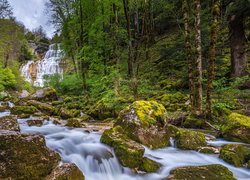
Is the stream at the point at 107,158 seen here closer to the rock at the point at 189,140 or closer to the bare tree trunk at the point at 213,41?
the rock at the point at 189,140

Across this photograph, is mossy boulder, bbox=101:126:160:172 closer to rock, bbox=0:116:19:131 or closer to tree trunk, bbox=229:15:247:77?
rock, bbox=0:116:19:131

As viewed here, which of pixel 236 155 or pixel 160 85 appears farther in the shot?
pixel 160 85

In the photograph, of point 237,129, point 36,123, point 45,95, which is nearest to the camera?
point 237,129

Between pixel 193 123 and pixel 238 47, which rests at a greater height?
pixel 238 47

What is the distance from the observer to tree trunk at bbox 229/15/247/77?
1280 centimetres

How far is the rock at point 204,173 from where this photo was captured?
4.52 m

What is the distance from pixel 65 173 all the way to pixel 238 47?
11.9 meters

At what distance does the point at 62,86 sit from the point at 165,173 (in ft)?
58.2

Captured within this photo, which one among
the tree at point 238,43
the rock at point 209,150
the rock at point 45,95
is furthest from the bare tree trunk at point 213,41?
the rock at point 45,95

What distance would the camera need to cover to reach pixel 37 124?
9547mm

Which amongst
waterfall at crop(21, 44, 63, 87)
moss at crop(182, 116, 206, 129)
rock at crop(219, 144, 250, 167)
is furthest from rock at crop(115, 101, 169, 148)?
waterfall at crop(21, 44, 63, 87)

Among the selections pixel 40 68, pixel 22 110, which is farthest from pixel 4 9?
pixel 22 110

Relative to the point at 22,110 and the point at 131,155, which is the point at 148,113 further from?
the point at 22,110

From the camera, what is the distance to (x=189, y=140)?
6660 millimetres
